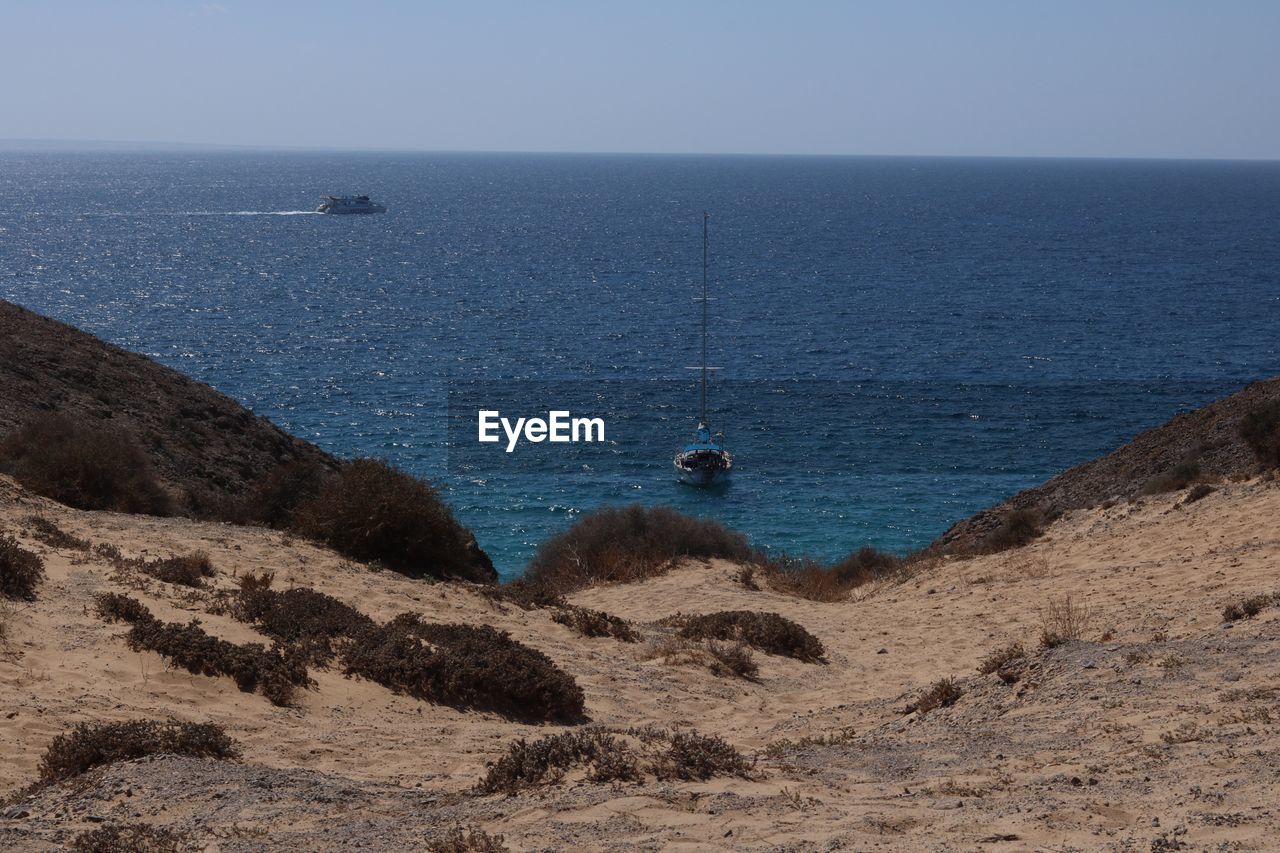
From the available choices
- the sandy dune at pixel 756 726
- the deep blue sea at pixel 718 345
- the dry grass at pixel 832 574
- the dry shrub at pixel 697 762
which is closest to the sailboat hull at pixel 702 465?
the deep blue sea at pixel 718 345

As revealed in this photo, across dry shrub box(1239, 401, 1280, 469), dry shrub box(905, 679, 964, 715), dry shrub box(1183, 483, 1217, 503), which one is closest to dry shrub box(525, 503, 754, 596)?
dry shrub box(1183, 483, 1217, 503)

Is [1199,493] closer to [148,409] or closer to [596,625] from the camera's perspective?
[596,625]

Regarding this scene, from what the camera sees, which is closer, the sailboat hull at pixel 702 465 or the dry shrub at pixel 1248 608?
the dry shrub at pixel 1248 608

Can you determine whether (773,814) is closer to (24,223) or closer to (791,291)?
(791,291)

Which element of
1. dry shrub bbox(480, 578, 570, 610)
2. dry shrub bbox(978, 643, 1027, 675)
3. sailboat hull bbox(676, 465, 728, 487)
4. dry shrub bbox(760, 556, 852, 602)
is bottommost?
sailboat hull bbox(676, 465, 728, 487)

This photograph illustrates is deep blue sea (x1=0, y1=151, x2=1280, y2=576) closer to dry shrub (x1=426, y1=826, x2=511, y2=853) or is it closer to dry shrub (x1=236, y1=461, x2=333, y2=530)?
dry shrub (x1=236, y1=461, x2=333, y2=530)

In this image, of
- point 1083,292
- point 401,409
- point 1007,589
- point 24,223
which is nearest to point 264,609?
point 1007,589

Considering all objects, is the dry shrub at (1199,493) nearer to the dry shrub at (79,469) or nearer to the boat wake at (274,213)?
the dry shrub at (79,469)
